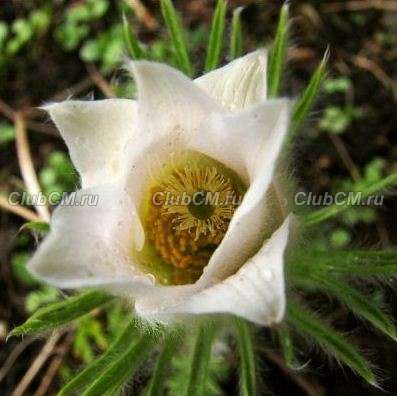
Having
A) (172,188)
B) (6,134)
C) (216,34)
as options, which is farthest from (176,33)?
(6,134)

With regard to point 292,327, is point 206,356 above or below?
above

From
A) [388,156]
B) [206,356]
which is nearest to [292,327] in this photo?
[206,356]

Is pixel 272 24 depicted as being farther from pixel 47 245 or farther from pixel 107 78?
pixel 47 245

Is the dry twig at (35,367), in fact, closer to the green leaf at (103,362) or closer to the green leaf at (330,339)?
the green leaf at (103,362)

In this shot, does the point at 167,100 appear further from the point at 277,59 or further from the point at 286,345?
the point at 286,345

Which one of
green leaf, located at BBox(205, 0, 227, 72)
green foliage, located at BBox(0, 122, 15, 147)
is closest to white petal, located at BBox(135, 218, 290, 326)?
green leaf, located at BBox(205, 0, 227, 72)

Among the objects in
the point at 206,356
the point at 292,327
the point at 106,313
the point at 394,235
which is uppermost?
the point at 206,356

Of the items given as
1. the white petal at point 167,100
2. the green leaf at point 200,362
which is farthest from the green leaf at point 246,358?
the white petal at point 167,100

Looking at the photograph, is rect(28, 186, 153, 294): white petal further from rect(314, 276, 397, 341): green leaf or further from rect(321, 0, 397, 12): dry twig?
rect(321, 0, 397, 12): dry twig
